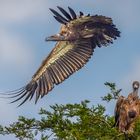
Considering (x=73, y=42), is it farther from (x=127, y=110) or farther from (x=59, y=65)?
(x=127, y=110)

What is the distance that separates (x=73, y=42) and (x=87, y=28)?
0.63m

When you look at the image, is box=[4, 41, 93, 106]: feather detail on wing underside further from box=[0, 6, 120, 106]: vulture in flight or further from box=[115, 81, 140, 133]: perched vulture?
box=[115, 81, 140, 133]: perched vulture

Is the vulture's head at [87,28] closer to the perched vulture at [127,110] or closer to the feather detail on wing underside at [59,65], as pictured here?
the feather detail on wing underside at [59,65]

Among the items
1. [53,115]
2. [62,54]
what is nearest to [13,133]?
[53,115]

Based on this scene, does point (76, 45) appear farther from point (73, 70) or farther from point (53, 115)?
point (53, 115)

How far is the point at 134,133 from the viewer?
1827 centimetres

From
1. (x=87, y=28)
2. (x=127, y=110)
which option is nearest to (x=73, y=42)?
(x=87, y=28)

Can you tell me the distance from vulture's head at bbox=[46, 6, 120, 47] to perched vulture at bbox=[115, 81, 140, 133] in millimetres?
4110

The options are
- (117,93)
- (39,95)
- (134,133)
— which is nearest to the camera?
(134,133)

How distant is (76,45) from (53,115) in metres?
5.04

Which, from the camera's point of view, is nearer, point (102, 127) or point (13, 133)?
point (102, 127)

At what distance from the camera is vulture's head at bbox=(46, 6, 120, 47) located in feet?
78.8

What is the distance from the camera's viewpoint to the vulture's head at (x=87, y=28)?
2403 cm

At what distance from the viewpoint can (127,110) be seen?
20047 mm
